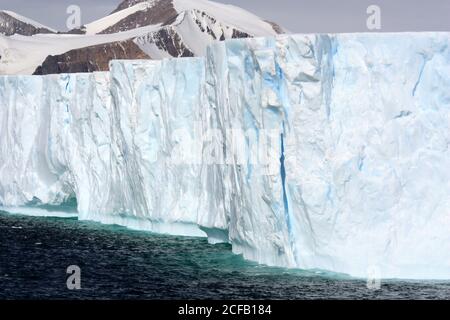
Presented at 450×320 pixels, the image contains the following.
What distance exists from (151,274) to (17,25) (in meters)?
86.5

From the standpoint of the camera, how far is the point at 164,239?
96.9ft

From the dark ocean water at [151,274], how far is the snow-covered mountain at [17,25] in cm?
7520

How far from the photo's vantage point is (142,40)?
77.0m

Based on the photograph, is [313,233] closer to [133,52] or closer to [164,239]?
[164,239]

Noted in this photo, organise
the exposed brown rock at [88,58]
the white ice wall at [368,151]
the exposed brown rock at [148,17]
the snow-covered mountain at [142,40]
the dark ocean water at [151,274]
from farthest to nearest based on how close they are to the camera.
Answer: the exposed brown rock at [148,17] < the snow-covered mountain at [142,40] < the exposed brown rock at [88,58] < the white ice wall at [368,151] < the dark ocean water at [151,274]

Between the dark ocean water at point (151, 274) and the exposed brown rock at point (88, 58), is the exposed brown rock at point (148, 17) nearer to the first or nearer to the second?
the exposed brown rock at point (88, 58)

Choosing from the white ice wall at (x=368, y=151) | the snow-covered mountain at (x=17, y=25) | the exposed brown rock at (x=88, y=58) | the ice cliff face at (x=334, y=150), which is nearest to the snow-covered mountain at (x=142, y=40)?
the exposed brown rock at (x=88, y=58)

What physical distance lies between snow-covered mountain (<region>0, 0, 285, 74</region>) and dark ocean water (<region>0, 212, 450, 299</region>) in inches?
1656

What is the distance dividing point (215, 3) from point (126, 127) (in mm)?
62652

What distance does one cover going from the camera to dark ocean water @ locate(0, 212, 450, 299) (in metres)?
20.4

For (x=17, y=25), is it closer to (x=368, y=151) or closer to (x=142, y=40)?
(x=142, y=40)

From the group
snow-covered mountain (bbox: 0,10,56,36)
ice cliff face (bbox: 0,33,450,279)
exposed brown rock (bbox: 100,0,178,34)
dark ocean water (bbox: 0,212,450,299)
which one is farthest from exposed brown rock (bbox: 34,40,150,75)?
ice cliff face (bbox: 0,33,450,279)

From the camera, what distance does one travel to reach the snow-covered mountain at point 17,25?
10431 centimetres
